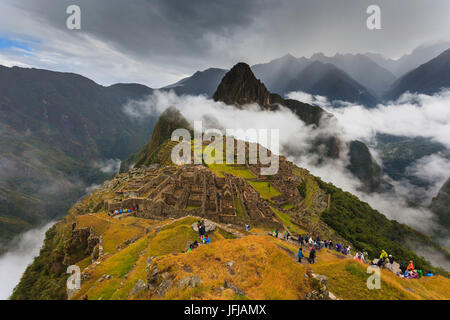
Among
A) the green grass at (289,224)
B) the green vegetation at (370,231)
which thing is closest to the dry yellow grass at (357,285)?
the green grass at (289,224)

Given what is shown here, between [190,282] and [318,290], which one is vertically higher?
[190,282]

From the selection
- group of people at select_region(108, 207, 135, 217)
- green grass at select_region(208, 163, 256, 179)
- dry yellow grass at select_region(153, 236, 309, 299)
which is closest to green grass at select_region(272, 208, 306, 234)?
green grass at select_region(208, 163, 256, 179)

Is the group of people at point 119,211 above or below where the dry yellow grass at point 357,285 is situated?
below

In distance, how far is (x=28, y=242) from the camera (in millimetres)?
131750

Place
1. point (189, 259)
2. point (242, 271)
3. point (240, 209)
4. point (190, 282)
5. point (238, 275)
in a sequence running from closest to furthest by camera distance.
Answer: point (190, 282)
point (238, 275)
point (242, 271)
point (189, 259)
point (240, 209)

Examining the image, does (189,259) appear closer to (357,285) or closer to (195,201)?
(357,285)

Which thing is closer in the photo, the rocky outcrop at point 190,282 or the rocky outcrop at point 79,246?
the rocky outcrop at point 190,282

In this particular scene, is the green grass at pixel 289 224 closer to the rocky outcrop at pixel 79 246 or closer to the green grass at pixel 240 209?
the green grass at pixel 240 209

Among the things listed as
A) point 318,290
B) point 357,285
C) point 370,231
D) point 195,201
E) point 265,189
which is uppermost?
point 318,290

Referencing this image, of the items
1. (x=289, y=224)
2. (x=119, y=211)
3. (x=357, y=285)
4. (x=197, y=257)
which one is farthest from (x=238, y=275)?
(x=289, y=224)

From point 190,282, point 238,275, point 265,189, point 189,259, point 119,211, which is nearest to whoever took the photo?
point 190,282
